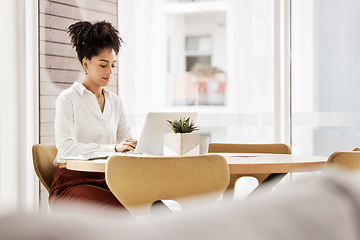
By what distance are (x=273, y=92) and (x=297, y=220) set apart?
4.38 meters

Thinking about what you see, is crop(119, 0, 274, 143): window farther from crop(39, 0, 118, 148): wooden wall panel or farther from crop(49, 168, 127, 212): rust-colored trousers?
crop(49, 168, 127, 212): rust-colored trousers

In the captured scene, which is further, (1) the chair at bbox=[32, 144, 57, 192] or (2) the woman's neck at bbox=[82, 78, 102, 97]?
(2) the woman's neck at bbox=[82, 78, 102, 97]

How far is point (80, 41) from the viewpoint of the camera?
317 cm

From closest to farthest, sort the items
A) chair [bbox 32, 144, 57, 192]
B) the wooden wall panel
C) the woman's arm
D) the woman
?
the woman < the woman's arm < chair [bbox 32, 144, 57, 192] < the wooden wall panel

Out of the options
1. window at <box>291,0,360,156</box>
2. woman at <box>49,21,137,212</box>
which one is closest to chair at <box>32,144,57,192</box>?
woman at <box>49,21,137,212</box>

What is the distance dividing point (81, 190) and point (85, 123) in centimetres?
53

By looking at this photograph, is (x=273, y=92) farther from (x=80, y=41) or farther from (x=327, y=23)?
(x=80, y=41)

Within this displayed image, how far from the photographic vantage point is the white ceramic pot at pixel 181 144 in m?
2.20

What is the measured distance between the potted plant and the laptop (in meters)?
0.11

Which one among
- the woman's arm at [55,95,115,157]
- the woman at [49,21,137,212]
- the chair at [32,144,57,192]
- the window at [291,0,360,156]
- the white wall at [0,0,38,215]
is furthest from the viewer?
the white wall at [0,0,38,215]

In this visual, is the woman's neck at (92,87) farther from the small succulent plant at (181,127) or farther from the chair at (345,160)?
the chair at (345,160)

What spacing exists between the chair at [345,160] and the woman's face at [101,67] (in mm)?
1474

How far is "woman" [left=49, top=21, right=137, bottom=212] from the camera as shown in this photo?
98.0 inches

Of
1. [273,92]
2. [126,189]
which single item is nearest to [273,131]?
[273,92]
